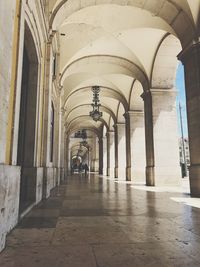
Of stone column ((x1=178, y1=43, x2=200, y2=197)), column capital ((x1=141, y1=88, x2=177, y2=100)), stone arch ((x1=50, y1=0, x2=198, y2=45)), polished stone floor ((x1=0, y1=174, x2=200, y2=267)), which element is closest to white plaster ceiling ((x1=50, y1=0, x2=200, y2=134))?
stone arch ((x1=50, y1=0, x2=198, y2=45))

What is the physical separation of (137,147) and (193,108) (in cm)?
878

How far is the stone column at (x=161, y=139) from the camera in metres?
10.9

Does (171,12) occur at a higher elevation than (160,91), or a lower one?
higher

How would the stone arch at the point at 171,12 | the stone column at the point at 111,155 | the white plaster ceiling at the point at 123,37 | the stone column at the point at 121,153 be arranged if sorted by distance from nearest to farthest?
the stone arch at the point at 171,12 < the white plaster ceiling at the point at 123,37 < the stone column at the point at 121,153 < the stone column at the point at 111,155

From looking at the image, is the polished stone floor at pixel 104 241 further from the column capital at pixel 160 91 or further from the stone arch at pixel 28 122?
the column capital at pixel 160 91

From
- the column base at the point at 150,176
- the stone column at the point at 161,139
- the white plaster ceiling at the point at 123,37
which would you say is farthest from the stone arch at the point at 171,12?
the column base at the point at 150,176

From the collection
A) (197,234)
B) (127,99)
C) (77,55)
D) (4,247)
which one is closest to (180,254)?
(197,234)

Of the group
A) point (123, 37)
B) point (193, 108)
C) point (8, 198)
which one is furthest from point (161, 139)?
point (8, 198)

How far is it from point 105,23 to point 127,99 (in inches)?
309

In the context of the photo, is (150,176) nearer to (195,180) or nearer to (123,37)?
(195,180)

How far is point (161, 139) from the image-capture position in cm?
1139

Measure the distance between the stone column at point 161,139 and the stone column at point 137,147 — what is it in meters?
3.92

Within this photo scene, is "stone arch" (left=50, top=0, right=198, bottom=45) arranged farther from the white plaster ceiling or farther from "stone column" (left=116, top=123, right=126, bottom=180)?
"stone column" (left=116, top=123, right=126, bottom=180)

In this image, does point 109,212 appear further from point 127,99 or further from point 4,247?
point 127,99
